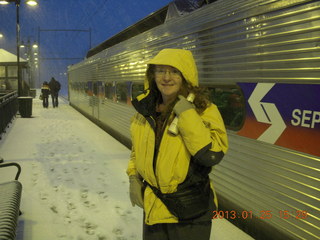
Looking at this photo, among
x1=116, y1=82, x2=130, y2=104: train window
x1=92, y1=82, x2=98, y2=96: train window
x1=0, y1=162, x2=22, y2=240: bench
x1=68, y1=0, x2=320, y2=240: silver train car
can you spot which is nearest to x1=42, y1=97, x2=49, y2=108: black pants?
x1=92, y1=82, x2=98, y2=96: train window

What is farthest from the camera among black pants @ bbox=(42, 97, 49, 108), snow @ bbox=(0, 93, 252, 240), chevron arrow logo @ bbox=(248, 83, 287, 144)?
black pants @ bbox=(42, 97, 49, 108)

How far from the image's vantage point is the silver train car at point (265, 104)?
2.47m

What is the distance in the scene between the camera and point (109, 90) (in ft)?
30.8

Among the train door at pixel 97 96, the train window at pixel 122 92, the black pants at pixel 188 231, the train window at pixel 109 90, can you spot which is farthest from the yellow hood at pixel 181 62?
the train door at pixel 97 96

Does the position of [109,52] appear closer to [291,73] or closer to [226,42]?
[226,42]

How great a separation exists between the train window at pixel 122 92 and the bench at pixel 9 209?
432 cm

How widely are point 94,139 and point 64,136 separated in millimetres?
1039

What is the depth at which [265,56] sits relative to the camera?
2.89 metres

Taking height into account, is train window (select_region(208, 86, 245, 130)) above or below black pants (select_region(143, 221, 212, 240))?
above

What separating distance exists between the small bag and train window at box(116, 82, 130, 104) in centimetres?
557

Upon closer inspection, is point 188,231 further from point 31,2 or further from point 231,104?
point 31,2

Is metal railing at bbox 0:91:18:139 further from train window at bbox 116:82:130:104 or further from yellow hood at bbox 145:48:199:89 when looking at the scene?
yellow hood at bbox 145:48:199:89

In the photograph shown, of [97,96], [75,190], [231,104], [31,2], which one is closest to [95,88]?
[97,96]

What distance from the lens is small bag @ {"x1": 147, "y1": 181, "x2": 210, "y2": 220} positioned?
5.95 feet
